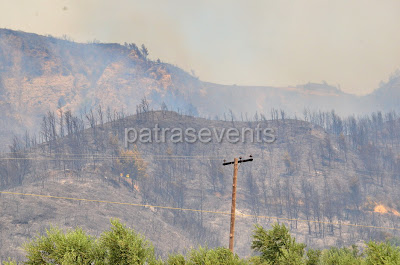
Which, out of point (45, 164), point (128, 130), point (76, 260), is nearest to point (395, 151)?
point (128, 130)

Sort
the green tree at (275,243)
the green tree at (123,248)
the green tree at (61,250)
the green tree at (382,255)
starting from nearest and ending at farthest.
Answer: the green tree at (382,255) → the green tree at (61,250) → the green tree at (123,248) → the green tree at (275,243)

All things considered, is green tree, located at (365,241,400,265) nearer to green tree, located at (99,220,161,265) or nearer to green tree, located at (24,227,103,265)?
green tree, located at (99,220,161,265)

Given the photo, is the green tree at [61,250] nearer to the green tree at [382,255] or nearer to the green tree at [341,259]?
the green tree at [382,255]

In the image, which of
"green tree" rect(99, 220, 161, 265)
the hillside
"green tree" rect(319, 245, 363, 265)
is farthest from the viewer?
the hillside

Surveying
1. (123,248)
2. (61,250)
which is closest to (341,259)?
(123,248)

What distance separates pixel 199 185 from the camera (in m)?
144

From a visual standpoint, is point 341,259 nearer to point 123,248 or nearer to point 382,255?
point 382,255

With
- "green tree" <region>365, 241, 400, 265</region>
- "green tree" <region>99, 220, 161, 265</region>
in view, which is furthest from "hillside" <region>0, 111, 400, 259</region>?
"green tree" <region>365, 241, 400, 265</region>

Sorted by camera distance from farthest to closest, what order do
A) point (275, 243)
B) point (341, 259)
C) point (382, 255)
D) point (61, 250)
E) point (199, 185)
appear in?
point (199, 185) < point (341, 259) < point (275, 243) < point (382, 255) < point (61, 250)

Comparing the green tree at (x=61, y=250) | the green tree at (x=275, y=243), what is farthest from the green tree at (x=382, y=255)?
the green tree at (x=61, y=250)

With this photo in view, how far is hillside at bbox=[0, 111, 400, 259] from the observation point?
10369 centimetres

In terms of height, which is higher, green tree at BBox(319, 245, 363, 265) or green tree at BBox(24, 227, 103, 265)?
green tree at BBox(24, 227, 103, 265)

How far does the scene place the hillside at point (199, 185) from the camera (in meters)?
104

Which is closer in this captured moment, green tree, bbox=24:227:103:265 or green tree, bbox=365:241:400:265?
green tree, bbox=365:241:400:265
